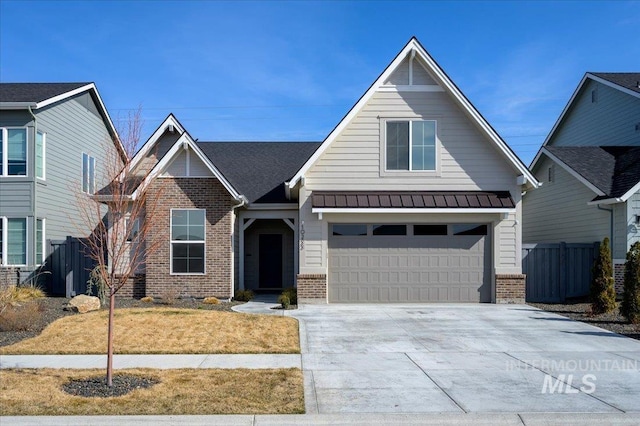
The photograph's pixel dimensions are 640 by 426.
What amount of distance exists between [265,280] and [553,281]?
10.5m

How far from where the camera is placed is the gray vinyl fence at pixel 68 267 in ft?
62.8

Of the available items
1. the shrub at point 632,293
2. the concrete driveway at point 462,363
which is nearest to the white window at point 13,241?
the concrete driveway at point 462,363

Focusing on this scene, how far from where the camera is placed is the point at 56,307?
1625 centimetres

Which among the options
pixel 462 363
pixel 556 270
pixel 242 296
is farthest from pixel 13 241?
pixel 556 270

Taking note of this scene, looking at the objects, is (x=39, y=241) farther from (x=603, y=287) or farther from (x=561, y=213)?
(x=561, y=213)

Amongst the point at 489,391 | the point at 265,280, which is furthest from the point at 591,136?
the point at 489,391

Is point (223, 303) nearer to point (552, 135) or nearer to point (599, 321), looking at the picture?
point (599, 321)

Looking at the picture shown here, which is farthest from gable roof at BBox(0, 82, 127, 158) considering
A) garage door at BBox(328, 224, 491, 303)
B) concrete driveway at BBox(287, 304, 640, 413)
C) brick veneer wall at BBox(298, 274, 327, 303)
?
concrete driveway at BBox(287, 304, 640, 413)

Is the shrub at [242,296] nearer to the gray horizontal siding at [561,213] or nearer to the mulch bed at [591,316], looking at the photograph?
the mulch bed at [591,316]

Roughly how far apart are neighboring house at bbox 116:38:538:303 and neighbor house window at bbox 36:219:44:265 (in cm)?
478

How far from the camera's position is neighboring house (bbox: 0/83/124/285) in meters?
19.7

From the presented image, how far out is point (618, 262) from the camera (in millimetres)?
18422

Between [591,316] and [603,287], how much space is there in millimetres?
851

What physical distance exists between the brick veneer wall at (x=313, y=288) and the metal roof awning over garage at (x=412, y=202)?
2.12m
